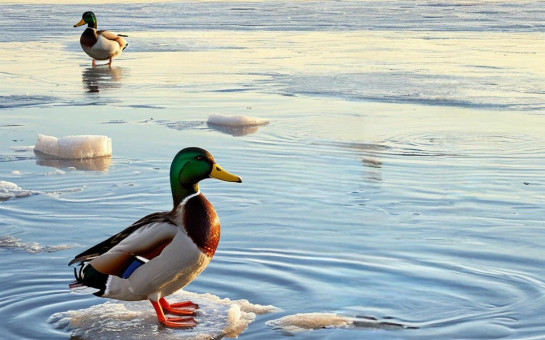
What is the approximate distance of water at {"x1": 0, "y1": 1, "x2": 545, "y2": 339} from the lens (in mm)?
5117

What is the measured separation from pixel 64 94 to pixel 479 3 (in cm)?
3242

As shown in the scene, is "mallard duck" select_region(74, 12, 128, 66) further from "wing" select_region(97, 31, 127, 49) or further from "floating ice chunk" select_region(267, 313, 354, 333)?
"floating ice chunk" select_region(267, 313, 354, 333)

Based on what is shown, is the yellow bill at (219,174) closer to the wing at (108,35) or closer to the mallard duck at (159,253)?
the mallard duck at (159,253)

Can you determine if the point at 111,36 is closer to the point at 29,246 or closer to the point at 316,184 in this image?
the point at 316,184

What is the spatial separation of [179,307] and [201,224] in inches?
22.8

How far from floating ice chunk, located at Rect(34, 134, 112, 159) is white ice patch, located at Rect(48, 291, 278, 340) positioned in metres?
4.17

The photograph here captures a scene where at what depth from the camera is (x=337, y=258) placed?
5.86 m

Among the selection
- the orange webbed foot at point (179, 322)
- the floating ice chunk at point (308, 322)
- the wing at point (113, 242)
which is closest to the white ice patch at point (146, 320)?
the orange webbed foot at point (179, 322)

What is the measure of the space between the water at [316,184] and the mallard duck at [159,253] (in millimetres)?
226

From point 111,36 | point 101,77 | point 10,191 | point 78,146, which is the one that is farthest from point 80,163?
point 111,36

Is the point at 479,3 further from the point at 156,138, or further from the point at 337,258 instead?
the point at 337,258

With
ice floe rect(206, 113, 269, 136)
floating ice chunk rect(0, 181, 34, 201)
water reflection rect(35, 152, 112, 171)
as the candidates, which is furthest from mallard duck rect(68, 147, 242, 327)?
ice floe rect(206, 113, 269, 136)

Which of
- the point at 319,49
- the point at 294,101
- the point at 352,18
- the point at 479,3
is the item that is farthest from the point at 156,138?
the point at 479,3

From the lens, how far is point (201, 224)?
4.70 meters
